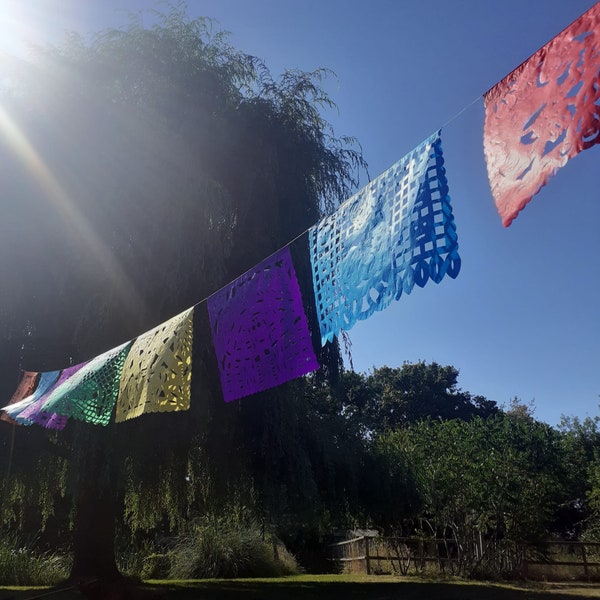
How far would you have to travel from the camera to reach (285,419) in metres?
6.65

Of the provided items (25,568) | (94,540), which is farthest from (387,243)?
(25,568)

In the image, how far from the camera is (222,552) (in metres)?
11.5

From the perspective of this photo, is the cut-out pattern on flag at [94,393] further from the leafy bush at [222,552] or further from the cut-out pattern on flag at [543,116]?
the leafy bush at [222,552]

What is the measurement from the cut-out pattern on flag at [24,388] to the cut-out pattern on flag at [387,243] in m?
4.83

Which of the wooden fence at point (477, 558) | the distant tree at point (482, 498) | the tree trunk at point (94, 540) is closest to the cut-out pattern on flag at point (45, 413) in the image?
the tree trunk at point (94, 540)

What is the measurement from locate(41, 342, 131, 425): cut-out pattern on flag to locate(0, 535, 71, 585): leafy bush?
6931 mm

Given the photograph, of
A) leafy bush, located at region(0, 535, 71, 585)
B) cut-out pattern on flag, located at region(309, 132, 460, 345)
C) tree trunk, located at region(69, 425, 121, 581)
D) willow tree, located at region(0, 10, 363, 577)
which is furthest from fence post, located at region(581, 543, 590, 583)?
cut-out pattern on flag, located at region(309, 132, 460, 345)

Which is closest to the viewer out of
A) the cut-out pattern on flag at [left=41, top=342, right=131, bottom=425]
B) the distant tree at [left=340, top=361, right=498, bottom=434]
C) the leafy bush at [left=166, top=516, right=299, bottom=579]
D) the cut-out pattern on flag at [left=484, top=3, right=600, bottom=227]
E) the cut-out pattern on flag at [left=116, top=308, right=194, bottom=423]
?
the cut-out pattern on flag at [left=484, top=3, right=600, bottom=227]

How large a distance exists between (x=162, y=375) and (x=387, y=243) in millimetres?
1975

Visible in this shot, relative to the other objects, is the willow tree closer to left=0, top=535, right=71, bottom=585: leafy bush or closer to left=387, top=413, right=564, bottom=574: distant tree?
left=0, top=535, right=71, bottom=585: leafy bush

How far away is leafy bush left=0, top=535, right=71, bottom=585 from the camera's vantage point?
32.3ft

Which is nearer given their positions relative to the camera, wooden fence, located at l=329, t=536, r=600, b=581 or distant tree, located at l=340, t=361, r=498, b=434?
wooden fence, located at l=329, t=536, r=600, b=581

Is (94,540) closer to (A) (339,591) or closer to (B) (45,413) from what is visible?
(B) (45,413)

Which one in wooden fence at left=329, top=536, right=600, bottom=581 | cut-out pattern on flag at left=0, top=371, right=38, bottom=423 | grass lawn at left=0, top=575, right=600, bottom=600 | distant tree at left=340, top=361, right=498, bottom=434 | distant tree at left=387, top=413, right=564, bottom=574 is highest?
distant tree at left=340, top=361, right=498, bottom=434
